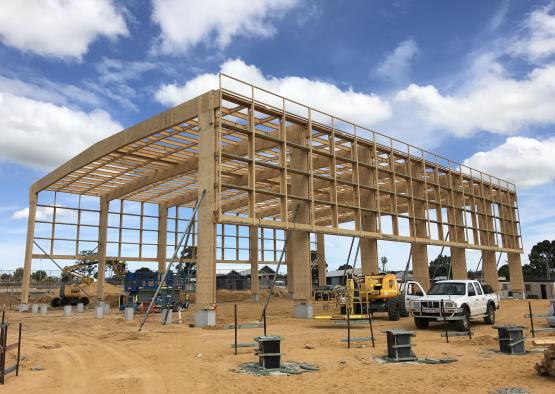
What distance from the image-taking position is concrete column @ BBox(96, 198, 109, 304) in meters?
36.6

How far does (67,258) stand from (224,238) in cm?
1612

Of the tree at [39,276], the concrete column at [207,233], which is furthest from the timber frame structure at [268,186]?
the tree at [39,276]

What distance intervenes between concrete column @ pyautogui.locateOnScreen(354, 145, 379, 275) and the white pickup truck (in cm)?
1022

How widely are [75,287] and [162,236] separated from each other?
8.89m

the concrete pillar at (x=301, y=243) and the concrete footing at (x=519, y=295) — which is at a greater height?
the concrete pillar at (x=301, y=243)

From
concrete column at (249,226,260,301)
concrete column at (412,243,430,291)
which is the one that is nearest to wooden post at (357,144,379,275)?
concrete column at (412,243,430,291)

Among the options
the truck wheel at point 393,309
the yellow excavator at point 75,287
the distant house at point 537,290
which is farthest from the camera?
the distant house at point 537,290

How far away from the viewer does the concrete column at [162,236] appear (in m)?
43.4

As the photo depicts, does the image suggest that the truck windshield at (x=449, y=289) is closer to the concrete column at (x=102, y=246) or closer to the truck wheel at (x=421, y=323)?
the truck wheel at (x=421, y=323)

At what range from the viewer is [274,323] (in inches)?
923

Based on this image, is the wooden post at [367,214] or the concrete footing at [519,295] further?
the concrete footing at [519,295]

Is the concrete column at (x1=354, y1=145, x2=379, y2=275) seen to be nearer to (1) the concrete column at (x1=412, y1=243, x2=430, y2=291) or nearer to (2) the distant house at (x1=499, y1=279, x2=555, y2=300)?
(1) the concrete column at (x1=412, y1=243, x2=430, y2=291)

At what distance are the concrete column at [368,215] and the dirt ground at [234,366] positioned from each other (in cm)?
1153

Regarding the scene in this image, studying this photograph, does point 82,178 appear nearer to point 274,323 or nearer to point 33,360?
point 274,323
